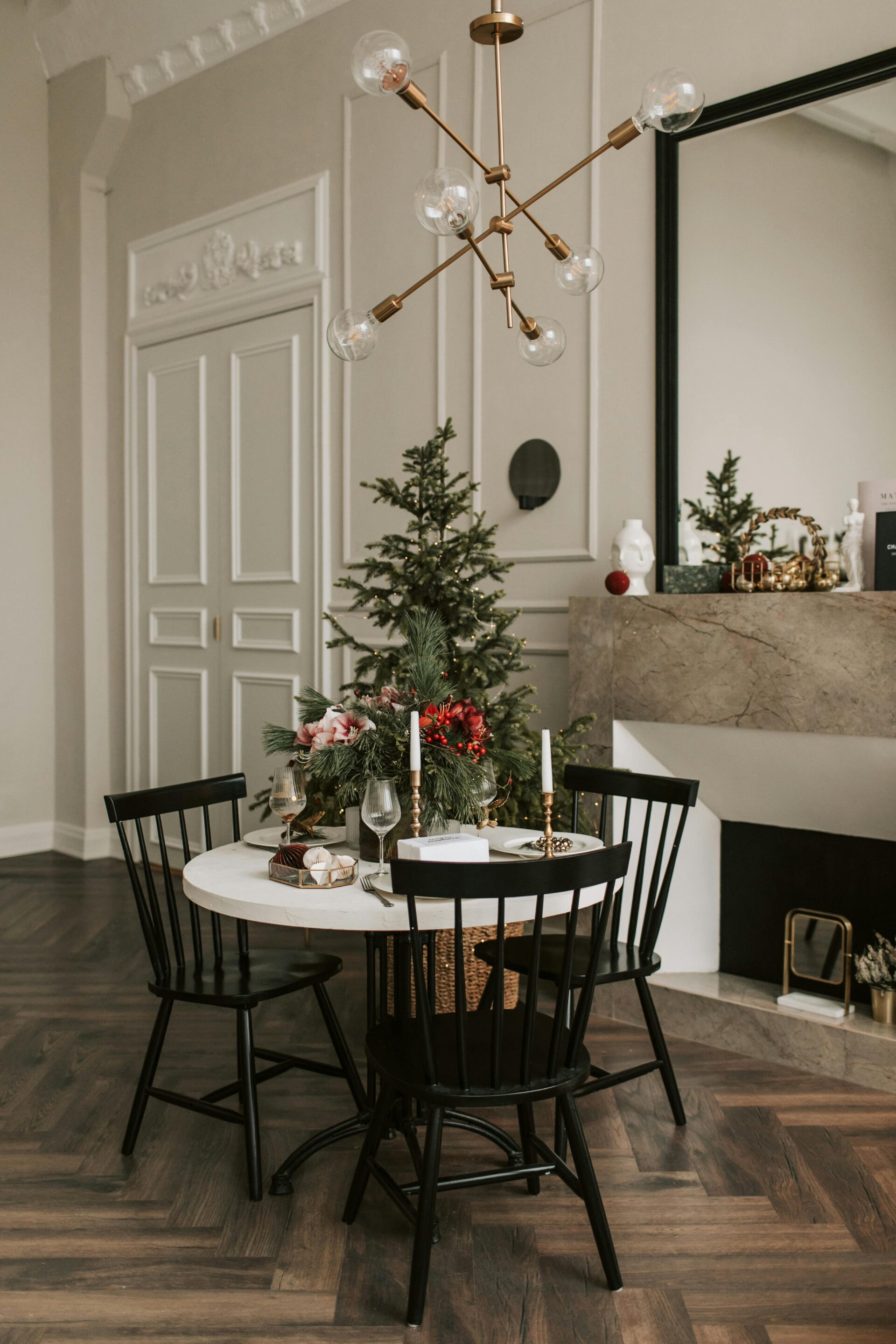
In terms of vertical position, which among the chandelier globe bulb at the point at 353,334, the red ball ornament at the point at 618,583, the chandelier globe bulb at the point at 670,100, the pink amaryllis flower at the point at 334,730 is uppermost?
the chandelier globe bulb at the point at 670,100

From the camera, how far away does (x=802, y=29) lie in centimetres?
343

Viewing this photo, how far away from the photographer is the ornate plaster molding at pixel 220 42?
488cm

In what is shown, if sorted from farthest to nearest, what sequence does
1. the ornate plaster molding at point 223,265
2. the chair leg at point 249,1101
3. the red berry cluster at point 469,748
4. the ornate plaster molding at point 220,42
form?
1. the ornate plaster molding at point 223,265
2. the ornate plaster molding at point 220,42
3. the red berry cluster at point 469,748
4. the chair leg at point 249,1101

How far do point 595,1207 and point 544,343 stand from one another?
1.95m

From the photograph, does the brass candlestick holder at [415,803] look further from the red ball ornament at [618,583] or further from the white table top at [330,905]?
the red ball ornament at [618,583]

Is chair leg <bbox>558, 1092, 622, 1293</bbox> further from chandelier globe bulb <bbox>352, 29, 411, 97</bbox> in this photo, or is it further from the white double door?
the white double door

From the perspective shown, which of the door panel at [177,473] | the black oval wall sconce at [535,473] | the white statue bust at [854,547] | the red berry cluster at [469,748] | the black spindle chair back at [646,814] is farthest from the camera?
the door panel at [177,473]

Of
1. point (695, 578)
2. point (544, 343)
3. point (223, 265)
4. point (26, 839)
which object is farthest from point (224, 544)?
point (544, 343)

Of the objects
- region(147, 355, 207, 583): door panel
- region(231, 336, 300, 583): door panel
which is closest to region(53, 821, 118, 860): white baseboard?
region(147, 355, 207, 583): door panel

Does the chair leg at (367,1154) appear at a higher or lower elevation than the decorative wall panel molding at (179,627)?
lower

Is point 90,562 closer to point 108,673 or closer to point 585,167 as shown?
point 108,673

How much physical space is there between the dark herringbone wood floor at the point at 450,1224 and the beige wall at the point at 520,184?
174 cm

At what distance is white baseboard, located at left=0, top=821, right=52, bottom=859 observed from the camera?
235 inches

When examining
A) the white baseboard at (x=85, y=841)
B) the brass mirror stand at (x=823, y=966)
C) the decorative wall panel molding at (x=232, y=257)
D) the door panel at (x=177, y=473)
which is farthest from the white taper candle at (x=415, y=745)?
the white baseboard at (x=85, y=841)
